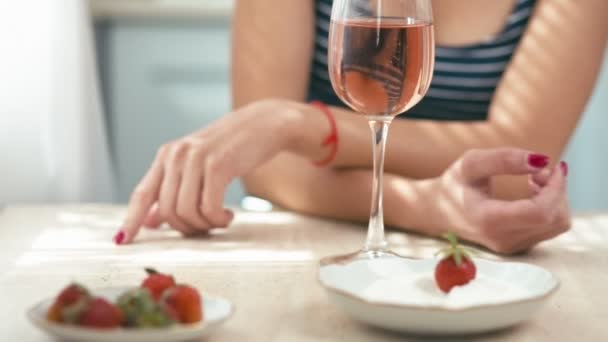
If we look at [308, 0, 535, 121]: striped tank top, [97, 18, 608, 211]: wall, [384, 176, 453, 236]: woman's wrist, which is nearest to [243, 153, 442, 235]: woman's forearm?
[384, 176, 453, 236]: woman's wrist

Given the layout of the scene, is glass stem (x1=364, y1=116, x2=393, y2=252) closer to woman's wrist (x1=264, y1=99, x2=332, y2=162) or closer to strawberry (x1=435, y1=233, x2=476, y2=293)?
strawberry (x1=435, y1=233, x2=476, y2=293)

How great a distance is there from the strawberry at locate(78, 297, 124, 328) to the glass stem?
0.38 metres

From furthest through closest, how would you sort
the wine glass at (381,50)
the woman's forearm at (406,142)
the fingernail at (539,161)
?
the woman's forearm at (406,142), the fingernail at (539,161), the wine glass at (381,50)

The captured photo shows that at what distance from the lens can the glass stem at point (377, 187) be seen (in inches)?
39.9

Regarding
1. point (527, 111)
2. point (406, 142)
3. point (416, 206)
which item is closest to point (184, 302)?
point (416, 206)

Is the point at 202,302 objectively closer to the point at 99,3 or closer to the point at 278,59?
the point at 278,59

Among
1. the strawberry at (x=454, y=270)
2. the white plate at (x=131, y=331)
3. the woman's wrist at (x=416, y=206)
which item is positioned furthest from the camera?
the woman's wrist at (x=416, y=206)

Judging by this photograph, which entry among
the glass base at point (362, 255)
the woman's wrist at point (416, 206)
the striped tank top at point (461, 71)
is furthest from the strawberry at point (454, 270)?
the striped tank top at point (461, 71)

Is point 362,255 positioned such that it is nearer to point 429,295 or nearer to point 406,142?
point 429,295

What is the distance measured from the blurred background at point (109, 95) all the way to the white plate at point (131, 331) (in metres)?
1.00

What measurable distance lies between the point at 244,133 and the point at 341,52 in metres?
0.33

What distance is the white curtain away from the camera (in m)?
1.66

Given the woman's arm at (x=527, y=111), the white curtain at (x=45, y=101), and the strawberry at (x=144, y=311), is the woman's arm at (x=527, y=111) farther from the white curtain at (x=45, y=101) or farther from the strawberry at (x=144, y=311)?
the strawberry at (x=144, y=311)

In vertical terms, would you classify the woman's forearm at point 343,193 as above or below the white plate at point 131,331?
below
